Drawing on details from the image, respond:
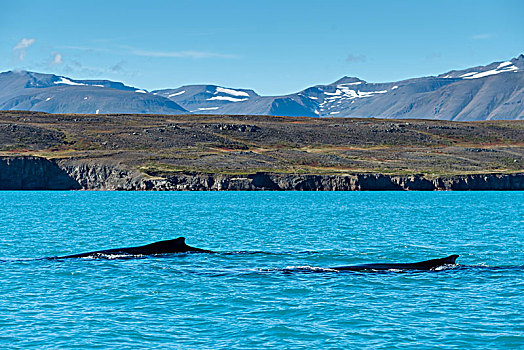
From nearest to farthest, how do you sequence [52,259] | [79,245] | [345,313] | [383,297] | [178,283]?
[345,313] < [383,297] < [178,283] < [52,259] < [79,245]

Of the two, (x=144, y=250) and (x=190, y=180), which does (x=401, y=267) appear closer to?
(x=144, y=250)

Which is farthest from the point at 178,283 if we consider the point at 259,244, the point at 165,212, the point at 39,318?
the point at 165,212

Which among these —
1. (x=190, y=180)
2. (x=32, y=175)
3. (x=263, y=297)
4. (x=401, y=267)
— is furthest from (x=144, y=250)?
(x=32, y=175)

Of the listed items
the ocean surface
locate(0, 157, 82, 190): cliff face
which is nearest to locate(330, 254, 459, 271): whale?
the ocean surface

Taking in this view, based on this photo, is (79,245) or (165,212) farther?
(165,212)

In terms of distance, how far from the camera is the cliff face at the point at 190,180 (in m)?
141

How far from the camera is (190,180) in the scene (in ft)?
462

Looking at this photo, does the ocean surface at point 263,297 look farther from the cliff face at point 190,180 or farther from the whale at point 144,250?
the cliff face at point 190,180

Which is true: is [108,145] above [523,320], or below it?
above

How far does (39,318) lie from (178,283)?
669 cm

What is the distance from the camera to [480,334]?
1961 cm

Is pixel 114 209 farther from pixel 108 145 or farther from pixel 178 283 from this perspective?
pixel 108 145

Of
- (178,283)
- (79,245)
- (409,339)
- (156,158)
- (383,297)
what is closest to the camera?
(409,339)

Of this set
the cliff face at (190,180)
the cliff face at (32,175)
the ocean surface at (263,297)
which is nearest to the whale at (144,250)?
the ocean surface at (263,297)
